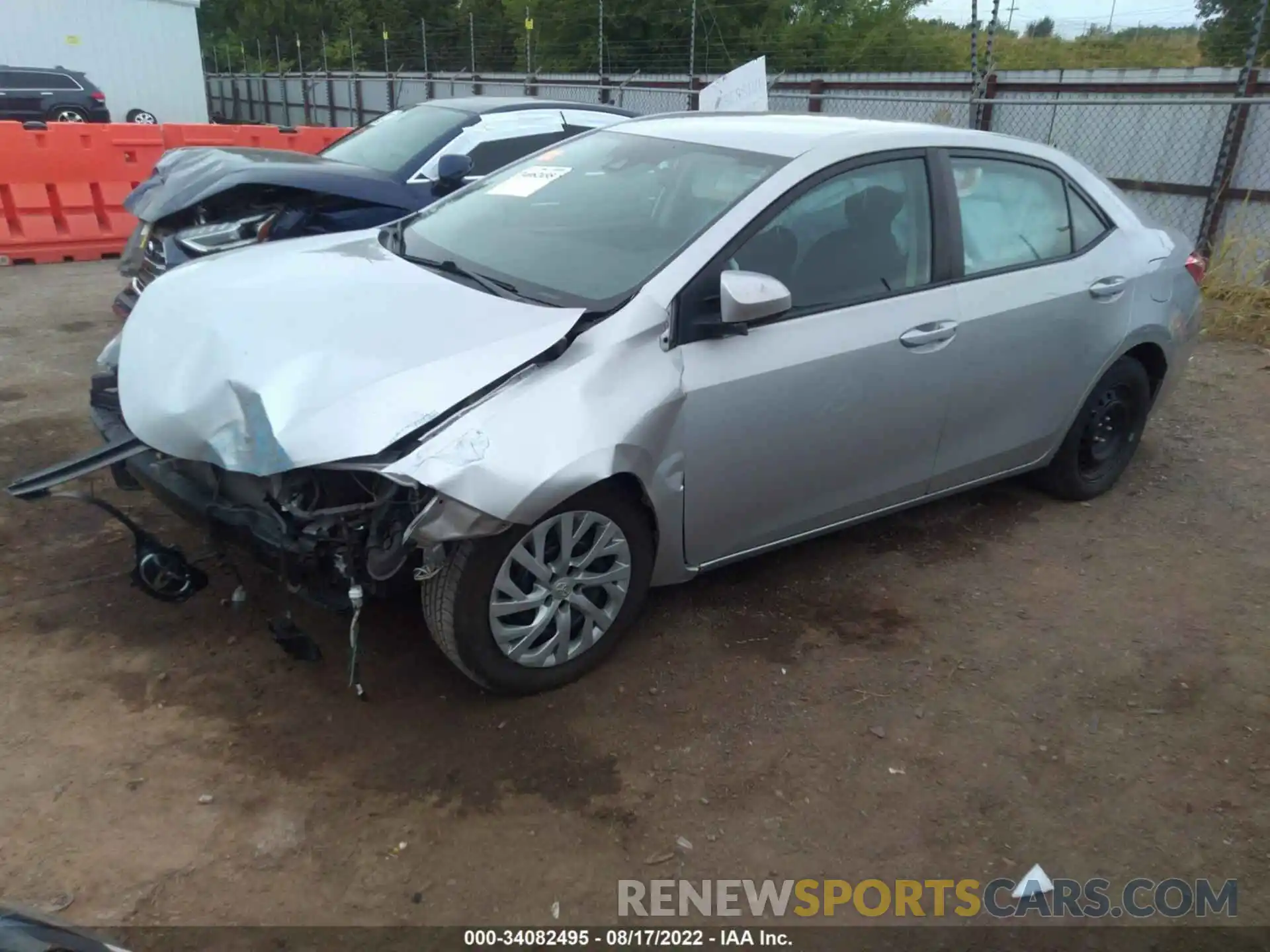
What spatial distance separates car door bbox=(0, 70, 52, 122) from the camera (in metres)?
17.8

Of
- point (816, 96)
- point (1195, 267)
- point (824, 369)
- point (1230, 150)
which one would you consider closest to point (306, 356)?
point (824, 369)

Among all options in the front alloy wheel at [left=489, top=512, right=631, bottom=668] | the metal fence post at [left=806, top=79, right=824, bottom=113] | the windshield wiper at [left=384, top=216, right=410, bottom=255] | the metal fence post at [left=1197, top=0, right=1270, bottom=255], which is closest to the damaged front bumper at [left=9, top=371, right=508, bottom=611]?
the front alloy wheel at [left=489, top=512, right=631, bottom=668]

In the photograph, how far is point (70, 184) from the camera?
9516mm

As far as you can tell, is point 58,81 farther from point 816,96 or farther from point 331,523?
point 331,523

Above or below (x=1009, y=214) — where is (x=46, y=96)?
below

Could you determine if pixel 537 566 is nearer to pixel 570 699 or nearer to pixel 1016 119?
pixel 570 699

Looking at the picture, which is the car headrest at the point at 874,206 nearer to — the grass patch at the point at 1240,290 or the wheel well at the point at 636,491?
the wheel well at the point at 636,491

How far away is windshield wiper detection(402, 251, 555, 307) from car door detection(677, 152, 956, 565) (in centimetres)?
56

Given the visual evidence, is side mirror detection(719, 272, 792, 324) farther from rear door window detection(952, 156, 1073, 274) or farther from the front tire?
rear door window detection(952, 156, 1073, 274)

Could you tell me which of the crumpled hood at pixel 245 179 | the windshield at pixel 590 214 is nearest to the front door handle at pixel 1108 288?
the windshield at pixel 590 214

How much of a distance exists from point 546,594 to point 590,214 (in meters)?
1.51

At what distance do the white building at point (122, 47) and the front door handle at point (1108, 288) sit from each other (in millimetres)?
23983

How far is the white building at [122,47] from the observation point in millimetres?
21828

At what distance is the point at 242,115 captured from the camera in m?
35.6
